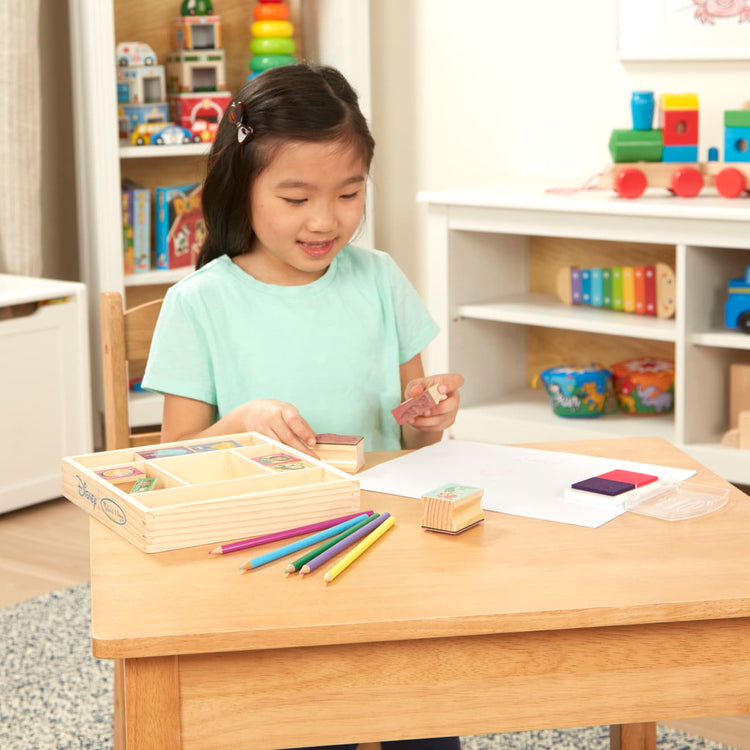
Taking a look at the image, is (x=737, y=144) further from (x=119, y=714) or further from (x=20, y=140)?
(x=119, y=714)

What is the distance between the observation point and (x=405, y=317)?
1.53m

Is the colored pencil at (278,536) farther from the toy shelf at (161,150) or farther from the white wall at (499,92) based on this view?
the toy shelf at (161,150)

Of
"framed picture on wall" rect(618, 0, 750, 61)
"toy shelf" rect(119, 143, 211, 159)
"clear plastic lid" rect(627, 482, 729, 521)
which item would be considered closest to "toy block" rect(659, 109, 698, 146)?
"framed picture on wall" rect(618, 0, 750, 61)

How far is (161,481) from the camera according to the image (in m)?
1.03

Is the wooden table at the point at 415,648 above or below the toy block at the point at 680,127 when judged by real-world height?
below

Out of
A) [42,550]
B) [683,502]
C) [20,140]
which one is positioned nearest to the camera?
[683,502]

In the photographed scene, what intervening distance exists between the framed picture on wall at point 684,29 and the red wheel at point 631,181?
40 centimetres

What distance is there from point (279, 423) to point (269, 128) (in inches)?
14.6

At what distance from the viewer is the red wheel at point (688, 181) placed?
2613mm

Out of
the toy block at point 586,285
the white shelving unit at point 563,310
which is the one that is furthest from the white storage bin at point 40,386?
the toy block at point 586,285

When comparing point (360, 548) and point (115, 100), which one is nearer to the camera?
point (360, 548)

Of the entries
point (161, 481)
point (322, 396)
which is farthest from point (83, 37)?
point (161, 481)

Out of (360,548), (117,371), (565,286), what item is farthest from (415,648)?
(565,286)

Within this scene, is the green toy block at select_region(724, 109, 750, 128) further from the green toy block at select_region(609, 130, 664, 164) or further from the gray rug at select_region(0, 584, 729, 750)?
the gray rug at select_region(0, 584, 729, 750)
